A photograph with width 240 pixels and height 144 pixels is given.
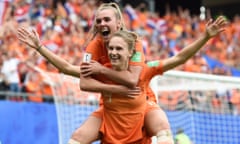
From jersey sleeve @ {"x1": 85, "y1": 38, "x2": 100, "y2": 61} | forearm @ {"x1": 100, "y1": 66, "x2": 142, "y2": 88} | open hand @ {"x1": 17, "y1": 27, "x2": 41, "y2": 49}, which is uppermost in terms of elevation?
open hand @ {"x1": 17, "y1": 27, "x2": 41, "y2": 49}

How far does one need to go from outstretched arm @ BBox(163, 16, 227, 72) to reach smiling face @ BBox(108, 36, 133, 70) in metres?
0.51

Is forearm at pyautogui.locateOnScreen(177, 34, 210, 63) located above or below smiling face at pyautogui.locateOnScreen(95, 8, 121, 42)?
below

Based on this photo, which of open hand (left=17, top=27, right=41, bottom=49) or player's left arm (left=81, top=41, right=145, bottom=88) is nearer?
player's left arm (left=81, top=41, right=145, bottom=88)

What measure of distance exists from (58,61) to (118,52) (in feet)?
2.44

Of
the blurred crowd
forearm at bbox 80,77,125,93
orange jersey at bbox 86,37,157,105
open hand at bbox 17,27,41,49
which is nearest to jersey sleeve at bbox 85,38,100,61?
orange jersey at bbox 86,37,157,105

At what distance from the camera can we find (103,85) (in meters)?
5.73

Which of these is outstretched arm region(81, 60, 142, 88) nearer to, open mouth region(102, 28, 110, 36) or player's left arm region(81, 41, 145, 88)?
player's left arm region(81, 41, 145, 88)

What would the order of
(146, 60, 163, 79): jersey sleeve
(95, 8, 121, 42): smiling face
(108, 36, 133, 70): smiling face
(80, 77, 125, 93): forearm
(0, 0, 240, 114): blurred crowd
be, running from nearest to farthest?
(108, 36, 133, 70): smiling face < (80, 77, 125, 93): forearm < (95, 8, 121, 42): smiling face < (146, 60, 163, 79): jersey sleeve < (0, 0, 240, 114): blurred crowd

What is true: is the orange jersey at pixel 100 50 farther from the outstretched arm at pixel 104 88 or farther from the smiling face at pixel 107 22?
the outstretched arm at pixel 104 88

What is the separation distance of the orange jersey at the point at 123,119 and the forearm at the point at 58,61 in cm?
41

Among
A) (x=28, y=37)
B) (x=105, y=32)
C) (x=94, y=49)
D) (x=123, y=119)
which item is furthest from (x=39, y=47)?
(x=123, y=119)

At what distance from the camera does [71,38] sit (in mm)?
13930

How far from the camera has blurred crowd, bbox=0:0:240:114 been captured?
437 inches

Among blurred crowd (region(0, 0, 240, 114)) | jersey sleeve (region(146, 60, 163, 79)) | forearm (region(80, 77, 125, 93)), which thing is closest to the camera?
forearm (region(80, 77, 125, 93))
